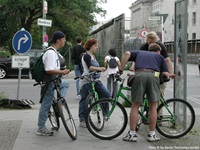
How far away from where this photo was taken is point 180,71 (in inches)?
304

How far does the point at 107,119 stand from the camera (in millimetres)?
7320

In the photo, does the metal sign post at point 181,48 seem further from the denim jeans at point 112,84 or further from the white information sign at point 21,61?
the denim jeans at point 112,84

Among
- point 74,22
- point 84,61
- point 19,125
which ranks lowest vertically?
point 19,125

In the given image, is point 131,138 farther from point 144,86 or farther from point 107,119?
point 144,86

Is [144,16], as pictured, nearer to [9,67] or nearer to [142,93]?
[9,67]

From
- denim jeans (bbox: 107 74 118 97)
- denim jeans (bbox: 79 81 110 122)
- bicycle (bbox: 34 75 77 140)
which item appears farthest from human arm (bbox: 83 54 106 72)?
Result: denim jeans (bbox: 107 74 118 97)

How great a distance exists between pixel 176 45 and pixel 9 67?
55.5 ft

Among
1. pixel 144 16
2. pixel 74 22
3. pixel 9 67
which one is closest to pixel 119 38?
pixel 9 67

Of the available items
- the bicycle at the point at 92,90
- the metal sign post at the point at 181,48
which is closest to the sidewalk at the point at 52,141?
the bicycle at the point at 92,90

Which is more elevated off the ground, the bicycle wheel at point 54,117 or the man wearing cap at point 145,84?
the man wearing cap at point 145,84

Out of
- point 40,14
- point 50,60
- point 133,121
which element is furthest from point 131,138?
point 40,14

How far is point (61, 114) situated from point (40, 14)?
95.0 feet

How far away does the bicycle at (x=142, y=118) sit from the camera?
7.11 meters

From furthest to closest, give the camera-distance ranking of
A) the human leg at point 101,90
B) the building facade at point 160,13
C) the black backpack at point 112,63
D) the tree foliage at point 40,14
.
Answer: the building facade at point 160,13, the tree foliage at point 40,14, the black backpack at point 112,63, the human leg at point 101,90
